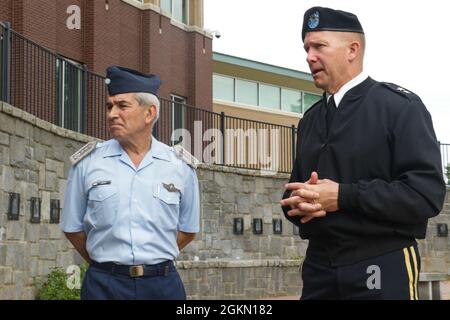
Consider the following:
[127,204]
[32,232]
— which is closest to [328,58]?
[127,204]

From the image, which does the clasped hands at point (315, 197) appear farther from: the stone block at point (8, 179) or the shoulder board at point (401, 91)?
the stone block at point (8, 179)

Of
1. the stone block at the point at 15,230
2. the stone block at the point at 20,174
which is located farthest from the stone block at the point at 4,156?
the stone block at the point at 15,230

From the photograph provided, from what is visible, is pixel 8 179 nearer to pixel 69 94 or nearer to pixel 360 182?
pixel 69 94

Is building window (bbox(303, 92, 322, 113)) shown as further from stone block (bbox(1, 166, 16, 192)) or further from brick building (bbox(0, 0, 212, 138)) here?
stone block (bbox(1, 166, 16, 192))

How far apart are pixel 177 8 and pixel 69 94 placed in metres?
13.3

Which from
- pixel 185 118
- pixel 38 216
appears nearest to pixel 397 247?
pixel 38 216

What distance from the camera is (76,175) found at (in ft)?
15.9

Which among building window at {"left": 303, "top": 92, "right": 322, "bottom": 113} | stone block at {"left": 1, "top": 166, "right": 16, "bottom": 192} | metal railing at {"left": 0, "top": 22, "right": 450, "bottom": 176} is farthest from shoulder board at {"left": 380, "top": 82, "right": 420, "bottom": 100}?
building window at {"left": 303, "top": 92, "right": 322, "bottom": 113}

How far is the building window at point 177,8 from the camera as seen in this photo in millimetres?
28391

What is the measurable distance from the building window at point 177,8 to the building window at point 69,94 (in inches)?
446

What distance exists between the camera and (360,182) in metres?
3.65

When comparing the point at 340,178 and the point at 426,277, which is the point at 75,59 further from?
the point at 340,178

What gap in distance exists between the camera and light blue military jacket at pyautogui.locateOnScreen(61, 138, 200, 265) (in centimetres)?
461
